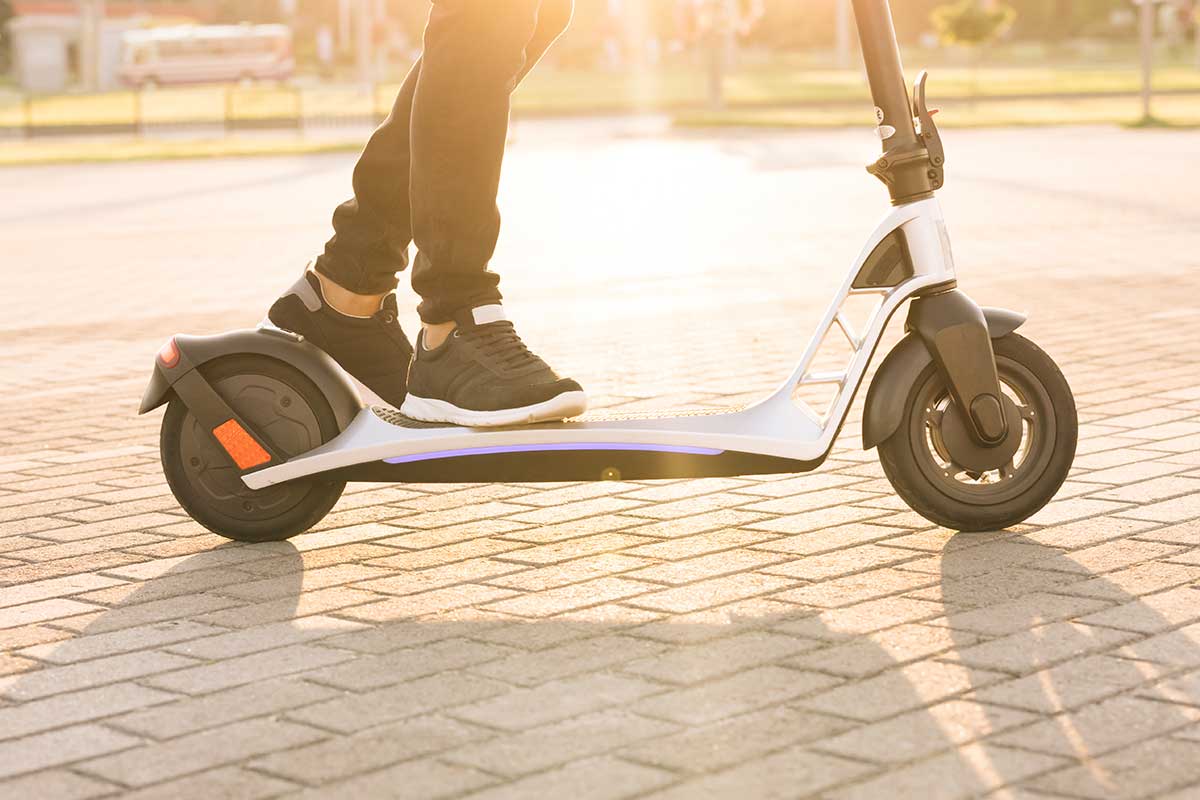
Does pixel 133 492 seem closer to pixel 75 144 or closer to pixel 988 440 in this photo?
pixel 988 440

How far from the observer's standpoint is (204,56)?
6244cm

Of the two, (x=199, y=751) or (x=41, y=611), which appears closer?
(x=199, y=751)

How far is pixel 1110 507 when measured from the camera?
4227 mm

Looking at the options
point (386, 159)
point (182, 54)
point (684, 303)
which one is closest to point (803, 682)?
point (386, 159)

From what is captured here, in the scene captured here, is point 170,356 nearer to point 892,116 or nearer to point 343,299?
point 343,299

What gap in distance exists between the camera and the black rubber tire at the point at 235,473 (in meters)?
3.96

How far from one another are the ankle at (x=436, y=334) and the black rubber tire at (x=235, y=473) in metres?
0.27

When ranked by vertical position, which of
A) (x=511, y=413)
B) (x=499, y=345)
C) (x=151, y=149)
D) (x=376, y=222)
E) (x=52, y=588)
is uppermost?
(x=376, y=222)

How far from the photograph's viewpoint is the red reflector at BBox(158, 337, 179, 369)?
157 inches

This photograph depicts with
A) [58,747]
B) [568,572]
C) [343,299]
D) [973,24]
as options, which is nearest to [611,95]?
[973,24]

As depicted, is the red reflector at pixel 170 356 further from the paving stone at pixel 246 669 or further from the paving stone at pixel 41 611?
the paving stone at pixel 246 669

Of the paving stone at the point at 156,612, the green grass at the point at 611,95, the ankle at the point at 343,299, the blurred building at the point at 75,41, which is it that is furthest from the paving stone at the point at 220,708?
the blurred building at the point at 75,41

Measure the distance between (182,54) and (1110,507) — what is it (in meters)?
60.6

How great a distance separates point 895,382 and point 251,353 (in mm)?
1329
